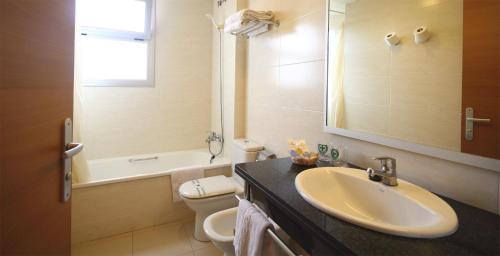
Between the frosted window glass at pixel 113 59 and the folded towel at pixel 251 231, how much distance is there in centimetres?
239

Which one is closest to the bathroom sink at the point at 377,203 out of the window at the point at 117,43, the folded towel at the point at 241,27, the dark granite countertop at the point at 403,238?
the dark granite countertop at the point at 403,238

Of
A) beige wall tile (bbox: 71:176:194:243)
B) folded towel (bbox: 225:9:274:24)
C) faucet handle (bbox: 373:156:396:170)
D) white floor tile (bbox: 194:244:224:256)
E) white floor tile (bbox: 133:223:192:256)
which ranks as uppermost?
folded towel (bbox: 225:9:274:24)

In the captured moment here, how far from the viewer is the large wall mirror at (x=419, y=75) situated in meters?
0.87

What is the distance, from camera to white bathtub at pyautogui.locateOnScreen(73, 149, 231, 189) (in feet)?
8.80

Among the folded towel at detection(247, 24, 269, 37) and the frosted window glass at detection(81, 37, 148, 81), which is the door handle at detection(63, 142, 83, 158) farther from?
the frosted window glass at detection(81, 37, 148, 81)

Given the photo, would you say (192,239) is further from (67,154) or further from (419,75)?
(419,75)

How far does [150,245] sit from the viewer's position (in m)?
2.08

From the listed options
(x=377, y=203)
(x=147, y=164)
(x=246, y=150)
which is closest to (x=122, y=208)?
(x=147, y=164)

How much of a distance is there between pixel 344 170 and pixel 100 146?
2.65 meters

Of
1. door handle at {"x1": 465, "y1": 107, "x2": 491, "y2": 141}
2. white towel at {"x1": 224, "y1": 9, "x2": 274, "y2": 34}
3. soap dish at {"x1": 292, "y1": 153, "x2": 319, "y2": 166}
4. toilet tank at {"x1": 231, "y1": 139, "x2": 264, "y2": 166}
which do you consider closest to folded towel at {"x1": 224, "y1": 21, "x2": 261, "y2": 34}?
white towel at {"x1": 224, "y1": 9, "x2": 274, "y2": 34}

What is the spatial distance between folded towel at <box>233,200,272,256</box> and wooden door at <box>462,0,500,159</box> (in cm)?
81

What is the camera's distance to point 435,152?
998 millimetres

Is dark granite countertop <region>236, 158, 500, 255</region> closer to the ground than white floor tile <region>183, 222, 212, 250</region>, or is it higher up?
higher up

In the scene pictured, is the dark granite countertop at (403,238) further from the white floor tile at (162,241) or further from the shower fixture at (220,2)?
the shower fixture at (220,2)
